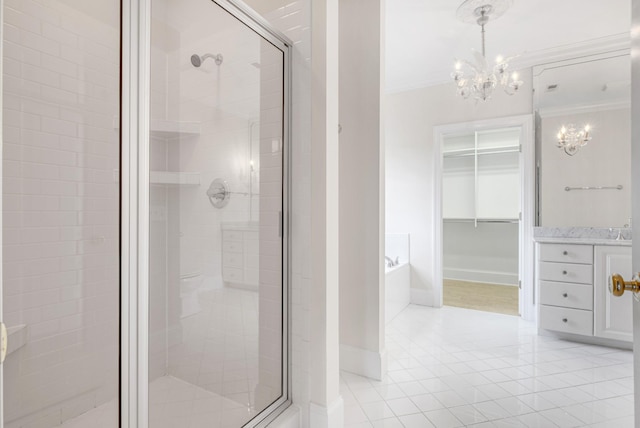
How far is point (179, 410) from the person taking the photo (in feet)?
4.33

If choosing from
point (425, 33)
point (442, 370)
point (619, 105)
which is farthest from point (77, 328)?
point (619, 105)

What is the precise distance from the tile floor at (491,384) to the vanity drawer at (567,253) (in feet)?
2.30

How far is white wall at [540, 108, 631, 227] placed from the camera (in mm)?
2953

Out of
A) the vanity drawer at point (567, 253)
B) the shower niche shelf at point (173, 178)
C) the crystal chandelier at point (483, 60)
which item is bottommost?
the vanity drawer at point (567, 253)

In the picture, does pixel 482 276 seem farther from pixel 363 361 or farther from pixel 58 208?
pixel 58 208

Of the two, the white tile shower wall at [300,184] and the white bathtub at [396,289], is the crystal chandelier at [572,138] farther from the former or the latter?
the white tile shower wall at [300,184]

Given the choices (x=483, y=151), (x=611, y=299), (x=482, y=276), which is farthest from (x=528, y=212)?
(x=482, y=276)

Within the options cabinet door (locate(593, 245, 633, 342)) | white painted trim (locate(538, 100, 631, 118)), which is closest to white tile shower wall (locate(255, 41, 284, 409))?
cabinet door (locate(593, 245, 633, 342))

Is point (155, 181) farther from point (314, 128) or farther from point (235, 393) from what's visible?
point (235, 393)

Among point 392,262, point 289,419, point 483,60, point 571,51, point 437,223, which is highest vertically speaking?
point 571,51

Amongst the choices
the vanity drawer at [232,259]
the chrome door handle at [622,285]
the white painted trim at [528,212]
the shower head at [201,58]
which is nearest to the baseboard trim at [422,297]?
the white painted trim at [528,212]

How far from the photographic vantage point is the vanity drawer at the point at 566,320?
2.69m

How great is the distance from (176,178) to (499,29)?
311 centimetres

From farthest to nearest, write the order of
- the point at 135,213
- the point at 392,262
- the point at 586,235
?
1. the point at 392,262
2. the point at 586,235
3. the point at 135,213
